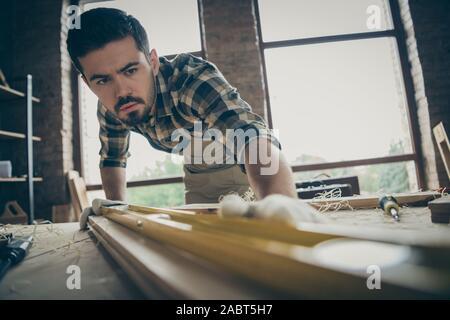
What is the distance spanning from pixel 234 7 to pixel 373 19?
143 cm

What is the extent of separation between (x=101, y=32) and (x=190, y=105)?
37 centimetres

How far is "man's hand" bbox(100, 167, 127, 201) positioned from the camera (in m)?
1.34

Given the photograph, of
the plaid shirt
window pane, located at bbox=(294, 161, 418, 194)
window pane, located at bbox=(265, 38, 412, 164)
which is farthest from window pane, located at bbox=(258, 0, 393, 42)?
the plaid shirt

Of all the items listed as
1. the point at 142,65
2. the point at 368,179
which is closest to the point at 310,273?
the point at 142,65

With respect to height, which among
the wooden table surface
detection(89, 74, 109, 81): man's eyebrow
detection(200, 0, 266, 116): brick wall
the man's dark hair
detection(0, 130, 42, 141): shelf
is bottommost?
the wooden table surface

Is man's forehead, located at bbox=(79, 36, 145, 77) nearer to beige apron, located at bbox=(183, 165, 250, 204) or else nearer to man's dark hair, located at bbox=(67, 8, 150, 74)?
man's dark hair, located at bbox=(67, 8, 150, 74)

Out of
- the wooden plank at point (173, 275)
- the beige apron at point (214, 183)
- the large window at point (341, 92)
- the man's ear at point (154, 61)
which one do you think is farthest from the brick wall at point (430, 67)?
the wooden plank at point (173, 275)

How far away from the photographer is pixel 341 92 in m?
2.79

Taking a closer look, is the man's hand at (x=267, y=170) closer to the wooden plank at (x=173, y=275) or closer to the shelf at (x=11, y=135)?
the wooden plank at (x=173, y=275)

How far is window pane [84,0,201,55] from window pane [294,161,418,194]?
1824 millimetres

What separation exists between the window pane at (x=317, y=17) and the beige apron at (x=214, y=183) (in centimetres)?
191
